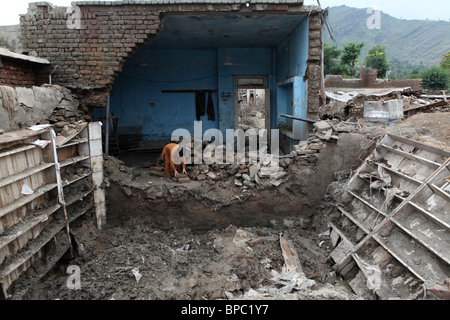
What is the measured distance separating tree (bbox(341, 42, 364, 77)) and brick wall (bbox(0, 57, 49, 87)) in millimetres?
24640

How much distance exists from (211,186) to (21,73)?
546cm

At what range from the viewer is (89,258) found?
21.0 ft

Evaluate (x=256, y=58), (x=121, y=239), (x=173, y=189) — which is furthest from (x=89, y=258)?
(x=256, y=58)

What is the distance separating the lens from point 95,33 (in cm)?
804

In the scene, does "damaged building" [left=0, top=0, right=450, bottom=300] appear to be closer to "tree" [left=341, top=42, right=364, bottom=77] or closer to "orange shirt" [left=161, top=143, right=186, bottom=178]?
"orange shirt" [left=161, top=143, right=186, bottom=178]

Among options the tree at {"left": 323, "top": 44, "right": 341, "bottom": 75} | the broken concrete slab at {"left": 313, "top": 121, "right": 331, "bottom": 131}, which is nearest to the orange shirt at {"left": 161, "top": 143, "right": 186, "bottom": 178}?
the broken concrete slab at {"left": 313, "top": 121, "right": 331, "bottom": 131}

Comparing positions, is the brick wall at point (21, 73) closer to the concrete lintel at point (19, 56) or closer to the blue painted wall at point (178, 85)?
the concrete lintel at point (19, 56)

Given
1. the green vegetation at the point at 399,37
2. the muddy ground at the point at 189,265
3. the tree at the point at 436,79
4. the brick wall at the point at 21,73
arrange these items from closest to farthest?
1. the muddy ground at the point at 189,265
2. the brick wall at the point at 21,73
3. the tree at the point at 436,79
4. the green vegetation at the point at 399,37

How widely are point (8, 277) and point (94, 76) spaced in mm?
5341

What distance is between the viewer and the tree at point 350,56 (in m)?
26.2

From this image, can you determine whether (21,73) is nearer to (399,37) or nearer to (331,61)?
(331,61)

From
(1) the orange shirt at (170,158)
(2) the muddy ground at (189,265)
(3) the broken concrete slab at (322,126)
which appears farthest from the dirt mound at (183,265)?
(3) the broken concrete slab at (322,126)

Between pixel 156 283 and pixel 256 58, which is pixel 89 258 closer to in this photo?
pixel 156 283

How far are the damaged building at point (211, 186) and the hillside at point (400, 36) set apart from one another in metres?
67.0
